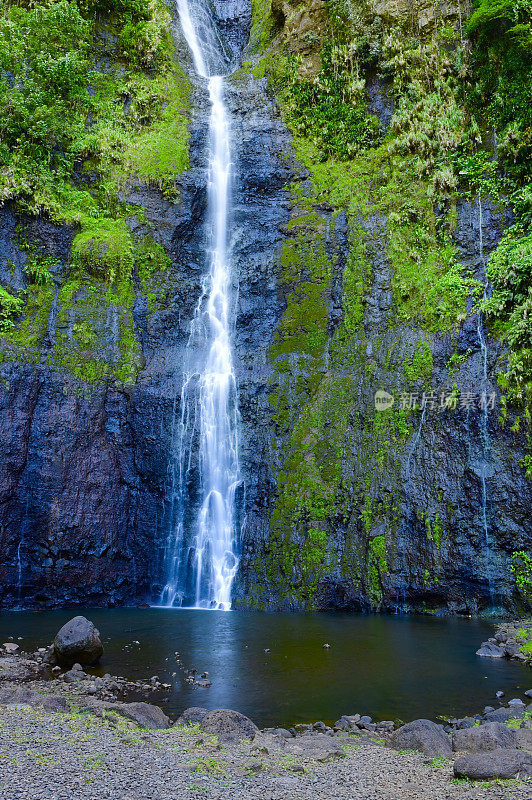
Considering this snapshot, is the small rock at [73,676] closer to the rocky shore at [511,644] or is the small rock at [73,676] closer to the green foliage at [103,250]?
the rocky shore at [511,644]

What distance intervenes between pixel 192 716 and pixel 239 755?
1.52m

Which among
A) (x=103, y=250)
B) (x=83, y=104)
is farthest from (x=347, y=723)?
(x=83, y=104)

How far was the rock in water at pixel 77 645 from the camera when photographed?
9.03 metres

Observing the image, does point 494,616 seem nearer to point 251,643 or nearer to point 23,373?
point 251,643

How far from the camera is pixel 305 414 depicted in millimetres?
16578

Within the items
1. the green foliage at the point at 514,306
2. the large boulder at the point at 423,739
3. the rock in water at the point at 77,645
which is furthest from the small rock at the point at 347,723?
the green foliage at the point at 514,306

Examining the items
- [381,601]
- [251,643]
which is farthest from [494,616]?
[251,643]

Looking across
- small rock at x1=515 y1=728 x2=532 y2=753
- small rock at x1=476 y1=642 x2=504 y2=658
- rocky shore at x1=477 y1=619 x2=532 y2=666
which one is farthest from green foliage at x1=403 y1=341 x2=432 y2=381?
small rock at x1=515 y1=728 x2=532 y2=753

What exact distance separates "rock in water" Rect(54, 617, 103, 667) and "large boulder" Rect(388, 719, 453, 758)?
5193 mm

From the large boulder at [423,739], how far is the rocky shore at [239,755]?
0.04 feet

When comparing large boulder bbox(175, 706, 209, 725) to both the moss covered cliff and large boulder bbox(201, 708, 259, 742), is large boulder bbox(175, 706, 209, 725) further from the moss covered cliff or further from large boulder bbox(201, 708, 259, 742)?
the moss covered cliff

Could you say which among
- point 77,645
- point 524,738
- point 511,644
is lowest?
point 524,738

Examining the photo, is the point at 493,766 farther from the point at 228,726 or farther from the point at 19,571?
the point at 19,571

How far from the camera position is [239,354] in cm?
1792
